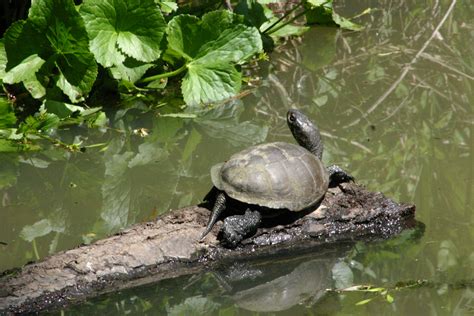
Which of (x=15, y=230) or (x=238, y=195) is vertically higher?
(x=238, y=195)

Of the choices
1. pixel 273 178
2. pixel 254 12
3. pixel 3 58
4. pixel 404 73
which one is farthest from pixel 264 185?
pixel 254 12

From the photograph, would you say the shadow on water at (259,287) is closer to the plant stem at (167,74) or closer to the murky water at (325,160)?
the murky water at (325,160)

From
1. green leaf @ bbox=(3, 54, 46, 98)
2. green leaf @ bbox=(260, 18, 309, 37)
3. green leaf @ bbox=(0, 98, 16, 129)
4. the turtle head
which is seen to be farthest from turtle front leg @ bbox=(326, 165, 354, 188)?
green leaf @ bbox=(260, 18, 309, 37)

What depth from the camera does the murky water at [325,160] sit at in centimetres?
397

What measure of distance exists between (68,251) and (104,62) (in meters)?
2.23

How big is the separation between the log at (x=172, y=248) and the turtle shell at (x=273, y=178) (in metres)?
0.15

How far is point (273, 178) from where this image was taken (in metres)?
4.36

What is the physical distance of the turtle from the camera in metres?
4.29

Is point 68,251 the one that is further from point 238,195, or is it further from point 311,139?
point 311,139

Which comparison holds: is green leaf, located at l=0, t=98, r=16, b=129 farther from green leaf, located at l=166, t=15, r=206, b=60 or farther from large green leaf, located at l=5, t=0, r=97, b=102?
green leaf, located at l=166, t=15, r=206, b=60

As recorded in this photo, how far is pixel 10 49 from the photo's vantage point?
19.4 feet

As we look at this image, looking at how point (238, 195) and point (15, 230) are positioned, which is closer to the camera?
point (238, 195)

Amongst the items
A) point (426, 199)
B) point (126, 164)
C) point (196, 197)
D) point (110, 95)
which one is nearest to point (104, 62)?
point (110, 95)

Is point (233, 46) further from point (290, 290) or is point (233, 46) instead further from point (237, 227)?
point (290, 290)
